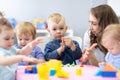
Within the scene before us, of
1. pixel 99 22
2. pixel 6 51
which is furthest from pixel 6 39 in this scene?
pixel 99 22

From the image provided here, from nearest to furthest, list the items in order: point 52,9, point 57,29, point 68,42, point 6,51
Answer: point 6,51 < point 68,42 < point 57,29 < point 52,9

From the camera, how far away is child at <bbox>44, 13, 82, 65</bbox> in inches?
63.8

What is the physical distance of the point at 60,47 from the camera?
1634 millimetres

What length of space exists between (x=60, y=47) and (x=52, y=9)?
180cm

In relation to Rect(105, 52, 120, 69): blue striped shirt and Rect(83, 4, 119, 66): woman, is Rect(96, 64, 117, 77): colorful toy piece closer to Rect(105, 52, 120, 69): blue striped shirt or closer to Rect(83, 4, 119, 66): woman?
Rect(105, 52, 120, 69): blue striped shirt

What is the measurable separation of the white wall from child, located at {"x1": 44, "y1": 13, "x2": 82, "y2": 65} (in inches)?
64.4

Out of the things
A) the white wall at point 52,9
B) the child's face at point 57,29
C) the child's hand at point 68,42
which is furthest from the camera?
the white wall at point 52,9

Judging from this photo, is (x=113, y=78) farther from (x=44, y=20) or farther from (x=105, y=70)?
(x=44, y=20)

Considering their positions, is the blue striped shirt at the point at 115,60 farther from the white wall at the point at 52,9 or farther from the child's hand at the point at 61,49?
the white wall at the point at 52,9

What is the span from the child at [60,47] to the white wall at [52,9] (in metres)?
1.64

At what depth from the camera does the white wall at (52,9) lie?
10.8 feet

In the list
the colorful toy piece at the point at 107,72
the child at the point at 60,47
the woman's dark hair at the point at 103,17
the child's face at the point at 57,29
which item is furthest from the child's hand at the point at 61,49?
the colorful toy piece at the point at 107,72

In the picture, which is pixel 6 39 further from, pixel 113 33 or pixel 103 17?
pixel 103 17

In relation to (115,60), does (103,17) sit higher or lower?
higher
